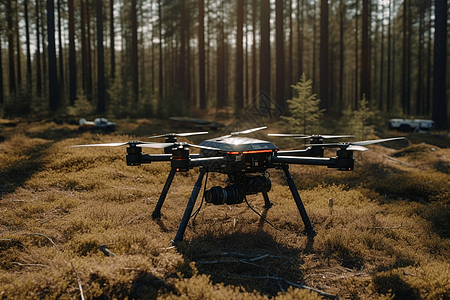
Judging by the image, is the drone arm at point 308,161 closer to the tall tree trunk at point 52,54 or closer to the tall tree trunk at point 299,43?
the tall tree trunk at point 52,54

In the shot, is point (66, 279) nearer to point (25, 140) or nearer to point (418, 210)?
point (418, 210)

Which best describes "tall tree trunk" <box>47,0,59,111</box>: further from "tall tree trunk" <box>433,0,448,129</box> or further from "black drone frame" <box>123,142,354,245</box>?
"tall tree trunk" <box>433,0,448,129</box>

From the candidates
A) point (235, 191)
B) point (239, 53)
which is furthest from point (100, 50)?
point (235, 191)

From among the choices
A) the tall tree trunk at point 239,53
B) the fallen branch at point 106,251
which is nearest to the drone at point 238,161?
the fallen branch at point 106,251

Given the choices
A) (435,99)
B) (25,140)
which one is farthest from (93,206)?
(435,99)

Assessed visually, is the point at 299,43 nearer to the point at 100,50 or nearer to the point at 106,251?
the point at 100,50
